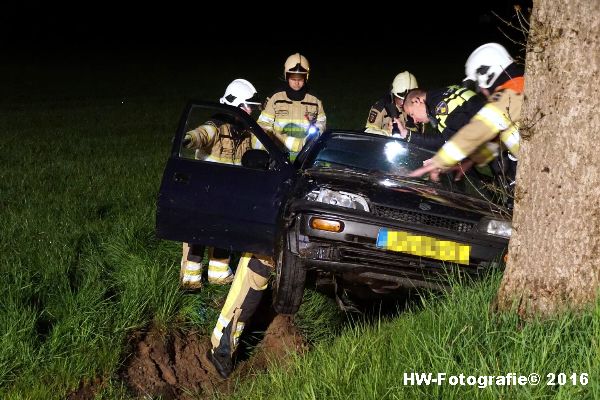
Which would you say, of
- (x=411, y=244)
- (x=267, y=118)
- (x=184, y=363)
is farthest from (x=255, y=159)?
(x=267, y=118)

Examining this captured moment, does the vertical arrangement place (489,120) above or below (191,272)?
above

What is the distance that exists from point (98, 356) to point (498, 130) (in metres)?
2.84

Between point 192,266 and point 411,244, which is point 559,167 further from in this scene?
point 192,266

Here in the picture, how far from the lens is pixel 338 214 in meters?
4.91

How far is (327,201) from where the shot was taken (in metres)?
5.21

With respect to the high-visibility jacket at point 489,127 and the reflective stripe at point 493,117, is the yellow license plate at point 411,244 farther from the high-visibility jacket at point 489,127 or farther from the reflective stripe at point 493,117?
the reflective stripe at point 493,117

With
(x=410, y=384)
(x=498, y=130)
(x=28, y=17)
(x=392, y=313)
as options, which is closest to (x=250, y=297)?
(x=392, y=313)

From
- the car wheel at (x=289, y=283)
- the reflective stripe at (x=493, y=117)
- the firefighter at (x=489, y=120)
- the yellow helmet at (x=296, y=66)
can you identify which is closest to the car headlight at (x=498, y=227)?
the firefighter at (x=489, y=120)

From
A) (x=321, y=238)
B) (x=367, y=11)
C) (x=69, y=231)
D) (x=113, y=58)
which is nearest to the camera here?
(x=321, y=238)

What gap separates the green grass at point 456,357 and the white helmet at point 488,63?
1.95m

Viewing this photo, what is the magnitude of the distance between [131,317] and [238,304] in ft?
2.37

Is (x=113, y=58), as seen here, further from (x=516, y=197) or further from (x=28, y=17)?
(x=516, y=197)

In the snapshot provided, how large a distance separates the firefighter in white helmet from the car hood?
2.92 meters

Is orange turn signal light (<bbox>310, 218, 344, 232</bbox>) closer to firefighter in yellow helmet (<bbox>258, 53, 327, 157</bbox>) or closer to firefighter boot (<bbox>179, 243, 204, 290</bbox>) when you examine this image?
firefighter boot (<bbox>179, 243, 204, 290</bbox>)
